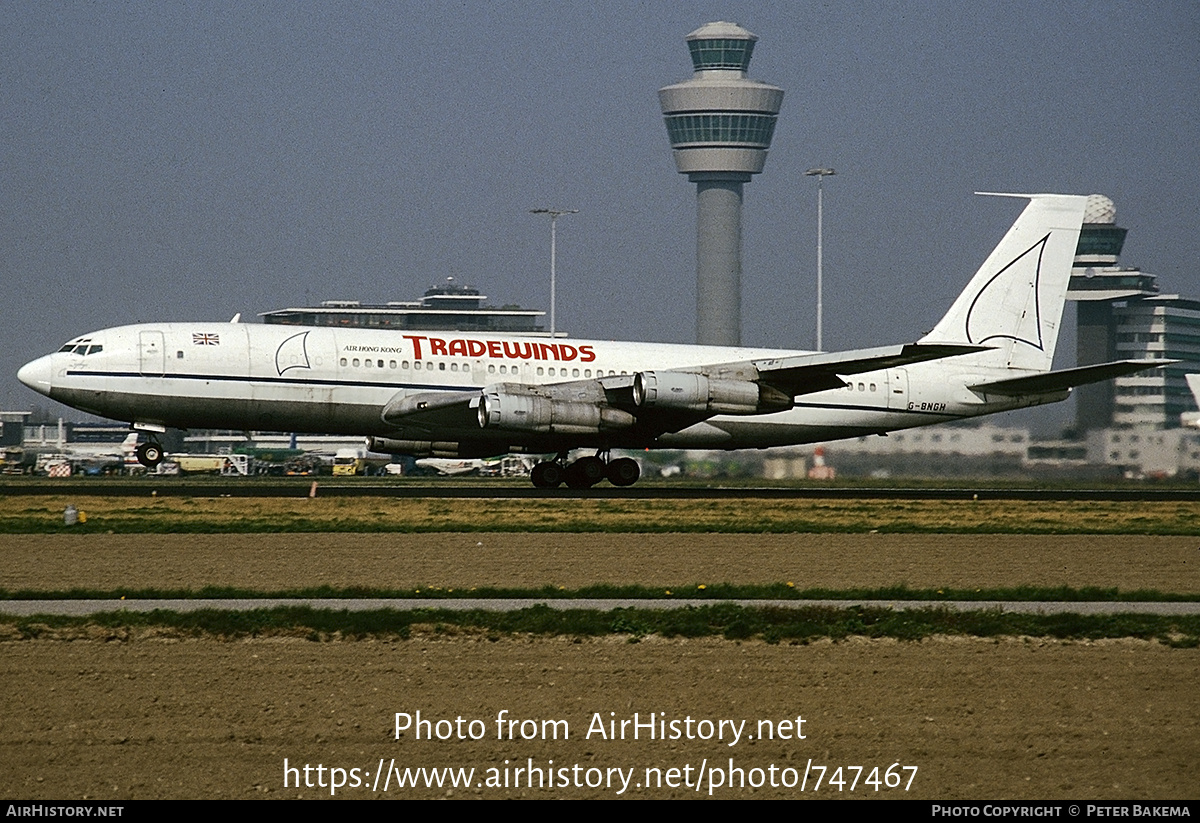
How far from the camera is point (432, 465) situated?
91625mm

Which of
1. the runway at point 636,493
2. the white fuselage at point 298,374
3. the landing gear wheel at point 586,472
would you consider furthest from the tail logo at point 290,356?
the landing gear wheel at point 586,472

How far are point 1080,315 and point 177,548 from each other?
5203 inches

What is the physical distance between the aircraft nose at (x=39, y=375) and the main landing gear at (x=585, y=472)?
13548 mm

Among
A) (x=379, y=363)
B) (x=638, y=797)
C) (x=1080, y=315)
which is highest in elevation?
(x=1080, y=315)

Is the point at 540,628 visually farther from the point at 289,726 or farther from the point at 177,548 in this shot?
the point at 177,548

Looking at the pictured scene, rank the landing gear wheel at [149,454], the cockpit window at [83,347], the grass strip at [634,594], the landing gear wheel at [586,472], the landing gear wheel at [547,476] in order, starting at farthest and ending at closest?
the landing gear wheel at [547,476]
the landing gear wheel at [586,472]
the landing gear wheel at [149,454]
the cockpit window at [83,347]
the grass strip at [634,594]

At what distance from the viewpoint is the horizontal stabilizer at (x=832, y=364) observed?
39781 millimetres

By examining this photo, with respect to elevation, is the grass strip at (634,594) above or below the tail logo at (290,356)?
below

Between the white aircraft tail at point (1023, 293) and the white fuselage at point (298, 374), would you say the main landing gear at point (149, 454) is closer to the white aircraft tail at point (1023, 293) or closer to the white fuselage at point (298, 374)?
the white fuselage at point (298, 374)

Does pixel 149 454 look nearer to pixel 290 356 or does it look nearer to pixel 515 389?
pixel 290 356

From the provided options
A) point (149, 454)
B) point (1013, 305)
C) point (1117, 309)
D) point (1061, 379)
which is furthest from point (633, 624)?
point (1117, 309)

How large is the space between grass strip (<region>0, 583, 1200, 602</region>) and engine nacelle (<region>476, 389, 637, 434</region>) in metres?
17.8

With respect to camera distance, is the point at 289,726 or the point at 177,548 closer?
the point at 289,726

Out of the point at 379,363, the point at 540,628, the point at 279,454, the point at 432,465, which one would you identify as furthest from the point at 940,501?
the point at 279,454
